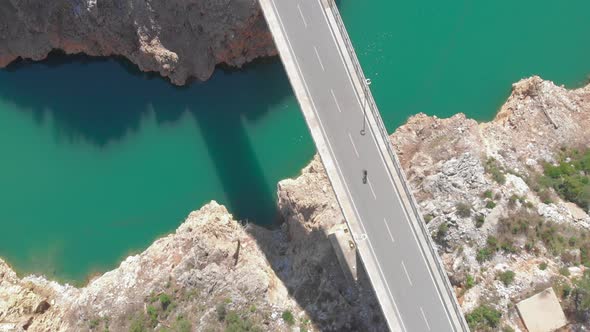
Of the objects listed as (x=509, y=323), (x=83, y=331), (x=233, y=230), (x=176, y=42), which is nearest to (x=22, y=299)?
(x=83, y=331)

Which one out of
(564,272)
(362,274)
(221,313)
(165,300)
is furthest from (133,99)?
(564,272)

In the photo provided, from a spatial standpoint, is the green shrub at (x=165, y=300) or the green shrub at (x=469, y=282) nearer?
the green shrub at (x=469, y=282)

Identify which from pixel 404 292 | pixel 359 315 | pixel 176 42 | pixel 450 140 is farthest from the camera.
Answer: pixel 176 42

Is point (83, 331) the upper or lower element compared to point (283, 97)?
lower

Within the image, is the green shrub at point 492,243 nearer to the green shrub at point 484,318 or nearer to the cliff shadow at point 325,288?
the green shrub at point 484,318

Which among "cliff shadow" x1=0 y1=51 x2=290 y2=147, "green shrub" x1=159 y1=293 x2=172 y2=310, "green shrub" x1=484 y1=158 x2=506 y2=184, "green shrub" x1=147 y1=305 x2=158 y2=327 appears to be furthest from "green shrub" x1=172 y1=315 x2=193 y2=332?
"green shrub" x1=484 y1=158 x2=506 y2=184

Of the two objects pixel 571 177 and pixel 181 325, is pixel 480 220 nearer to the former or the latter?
pixel 571 177

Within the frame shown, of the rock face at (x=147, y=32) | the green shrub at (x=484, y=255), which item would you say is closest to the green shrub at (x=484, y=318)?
the green shrub at (x=484, y=255)

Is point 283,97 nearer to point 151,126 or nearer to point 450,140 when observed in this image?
point 151,126
